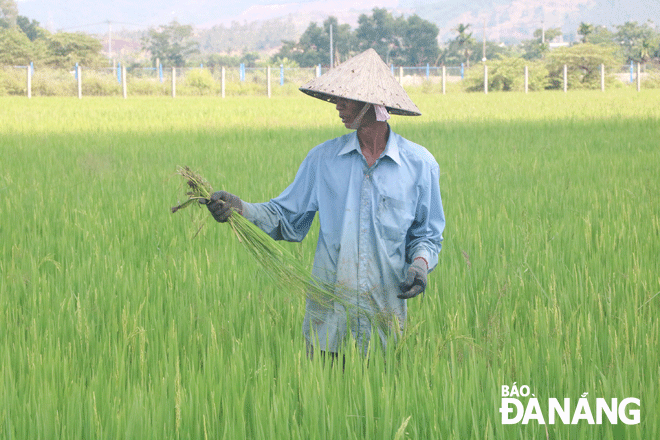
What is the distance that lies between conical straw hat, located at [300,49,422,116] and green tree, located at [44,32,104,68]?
139 feet

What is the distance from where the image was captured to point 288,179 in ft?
19.1

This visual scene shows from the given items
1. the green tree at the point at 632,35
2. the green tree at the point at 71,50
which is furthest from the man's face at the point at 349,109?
the green tree at the point at 632,35

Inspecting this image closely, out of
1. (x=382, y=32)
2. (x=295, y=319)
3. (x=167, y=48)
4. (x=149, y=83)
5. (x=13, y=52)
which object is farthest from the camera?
(x=167, y=48)

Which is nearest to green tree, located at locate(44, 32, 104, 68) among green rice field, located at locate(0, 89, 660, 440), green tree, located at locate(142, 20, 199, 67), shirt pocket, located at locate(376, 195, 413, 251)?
green rice field, located at locate(0, 89, 660, 440)

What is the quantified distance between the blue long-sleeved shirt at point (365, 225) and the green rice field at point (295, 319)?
12 cm

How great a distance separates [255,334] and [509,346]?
88 cm

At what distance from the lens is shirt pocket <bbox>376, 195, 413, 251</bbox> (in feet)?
6.63

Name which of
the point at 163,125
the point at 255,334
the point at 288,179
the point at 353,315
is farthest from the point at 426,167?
the point at 163,125

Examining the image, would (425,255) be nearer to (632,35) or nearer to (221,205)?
(221,205)

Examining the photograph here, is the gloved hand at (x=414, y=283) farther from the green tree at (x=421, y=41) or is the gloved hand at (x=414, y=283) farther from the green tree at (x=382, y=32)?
the green tree at (x=382, y=32)

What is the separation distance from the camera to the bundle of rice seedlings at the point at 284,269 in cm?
203

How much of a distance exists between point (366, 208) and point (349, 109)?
0.30m

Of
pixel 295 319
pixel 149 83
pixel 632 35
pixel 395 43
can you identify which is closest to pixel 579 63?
pixel 149 83

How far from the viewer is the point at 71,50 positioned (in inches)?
1636
